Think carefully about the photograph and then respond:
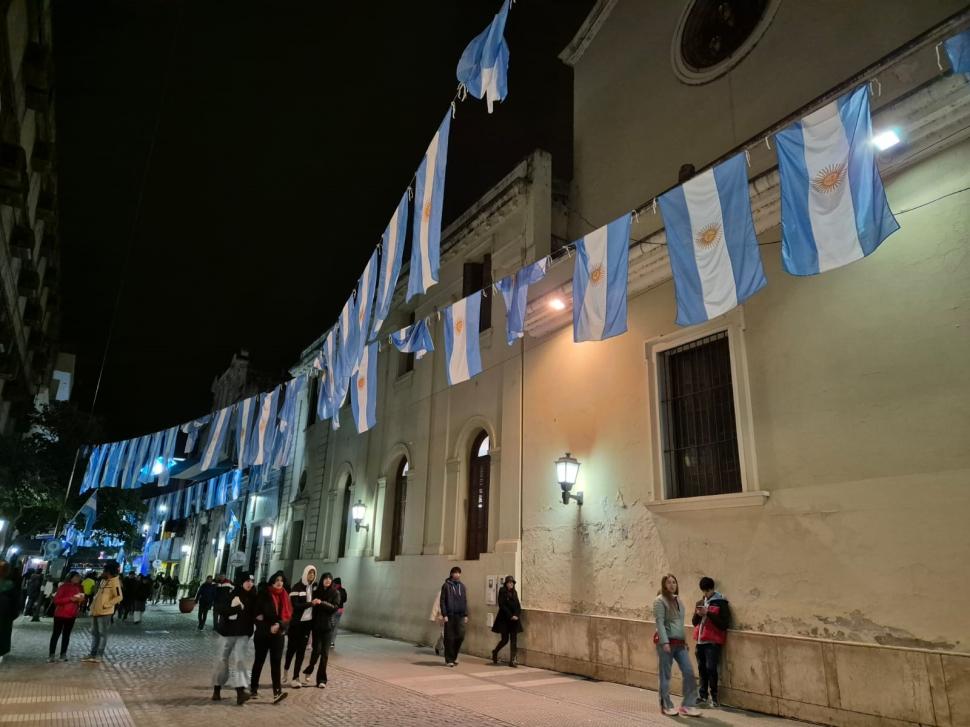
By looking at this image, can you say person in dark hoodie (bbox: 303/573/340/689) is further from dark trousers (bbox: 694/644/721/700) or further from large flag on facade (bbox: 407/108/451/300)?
dark trousers (bbox: 694/644/721/700)

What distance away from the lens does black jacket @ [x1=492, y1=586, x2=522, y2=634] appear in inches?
468

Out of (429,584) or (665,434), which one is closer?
(665,434)

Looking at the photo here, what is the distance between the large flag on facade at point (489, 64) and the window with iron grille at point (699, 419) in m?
5.06

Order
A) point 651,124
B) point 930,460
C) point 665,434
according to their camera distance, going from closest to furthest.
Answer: point 930,460 → point 665,434 → point 651,124

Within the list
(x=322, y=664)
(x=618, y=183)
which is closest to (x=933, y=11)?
(x=618, y=183)

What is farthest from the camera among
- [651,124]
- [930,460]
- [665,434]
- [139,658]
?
[651,124]

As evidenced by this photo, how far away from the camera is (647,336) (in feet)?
36.7

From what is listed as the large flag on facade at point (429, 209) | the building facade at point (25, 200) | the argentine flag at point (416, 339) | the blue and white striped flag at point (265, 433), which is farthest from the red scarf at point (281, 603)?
the building facade at point (25, 200)

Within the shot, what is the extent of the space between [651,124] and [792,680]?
11233mm

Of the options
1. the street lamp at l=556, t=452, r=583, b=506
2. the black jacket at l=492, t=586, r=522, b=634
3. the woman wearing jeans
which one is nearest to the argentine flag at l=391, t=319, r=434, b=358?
the street lamp at l=556, t=452, r=583, b=506

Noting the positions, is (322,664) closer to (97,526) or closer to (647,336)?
(647,336)

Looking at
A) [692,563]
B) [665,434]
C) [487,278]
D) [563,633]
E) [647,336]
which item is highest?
[487,278]

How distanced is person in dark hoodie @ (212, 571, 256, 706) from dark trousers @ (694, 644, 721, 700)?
19.9ft

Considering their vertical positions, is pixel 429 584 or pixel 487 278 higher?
pixel 487 278
